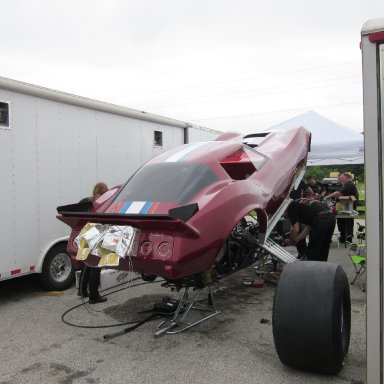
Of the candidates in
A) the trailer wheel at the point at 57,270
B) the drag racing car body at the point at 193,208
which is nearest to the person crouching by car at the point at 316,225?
the drag racing car body at the point at 193,208

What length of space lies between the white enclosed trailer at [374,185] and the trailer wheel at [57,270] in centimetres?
487

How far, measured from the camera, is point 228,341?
445 cm

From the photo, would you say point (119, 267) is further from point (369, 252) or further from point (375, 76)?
point (375, 76)

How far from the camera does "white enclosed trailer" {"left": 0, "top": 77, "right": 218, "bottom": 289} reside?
5.80m

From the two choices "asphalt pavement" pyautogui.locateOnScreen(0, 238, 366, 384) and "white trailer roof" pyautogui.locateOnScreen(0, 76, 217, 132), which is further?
"white trailer roof" pyautogui.locateOnScreen(0, 76, 217, 132)

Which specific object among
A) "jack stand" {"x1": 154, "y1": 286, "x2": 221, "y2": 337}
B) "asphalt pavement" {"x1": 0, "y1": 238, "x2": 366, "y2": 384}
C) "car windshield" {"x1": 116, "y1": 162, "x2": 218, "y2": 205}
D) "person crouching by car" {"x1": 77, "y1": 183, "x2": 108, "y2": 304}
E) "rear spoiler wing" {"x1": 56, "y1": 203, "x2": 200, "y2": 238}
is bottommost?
"asphalt pavement" {"x1": 0, "y1": 238, "x2": 366, "y2": 384}

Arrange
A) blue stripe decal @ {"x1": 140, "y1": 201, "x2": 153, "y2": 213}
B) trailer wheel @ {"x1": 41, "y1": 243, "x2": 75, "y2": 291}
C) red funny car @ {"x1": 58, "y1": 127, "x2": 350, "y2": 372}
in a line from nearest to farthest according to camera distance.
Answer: red funny car @ {"x1": 58, "y1": 127, "x2": 350, "y2": 372} → blue stripe decal @ {"x1": 140, "y1": 201, "x2": 153, "y2": 213} → trailer wheel @ {"x1": 41, "y1": 243, "x2": 75, "y2": 291}

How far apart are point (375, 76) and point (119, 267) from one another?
9.65ft

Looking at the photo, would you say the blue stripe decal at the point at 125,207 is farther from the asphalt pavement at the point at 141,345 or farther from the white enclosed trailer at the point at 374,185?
the white enclosed trailer at the point at 374,185

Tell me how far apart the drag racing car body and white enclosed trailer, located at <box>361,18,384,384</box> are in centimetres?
157

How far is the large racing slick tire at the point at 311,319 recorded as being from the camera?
336 centimetres

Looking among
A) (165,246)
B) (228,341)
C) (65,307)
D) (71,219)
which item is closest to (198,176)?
(165,246)

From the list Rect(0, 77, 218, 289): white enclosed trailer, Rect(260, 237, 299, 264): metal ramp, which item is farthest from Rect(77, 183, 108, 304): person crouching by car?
Rect(260, 237, 299, 264): metal ramp

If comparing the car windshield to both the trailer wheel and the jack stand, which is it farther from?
the trailer wheel
